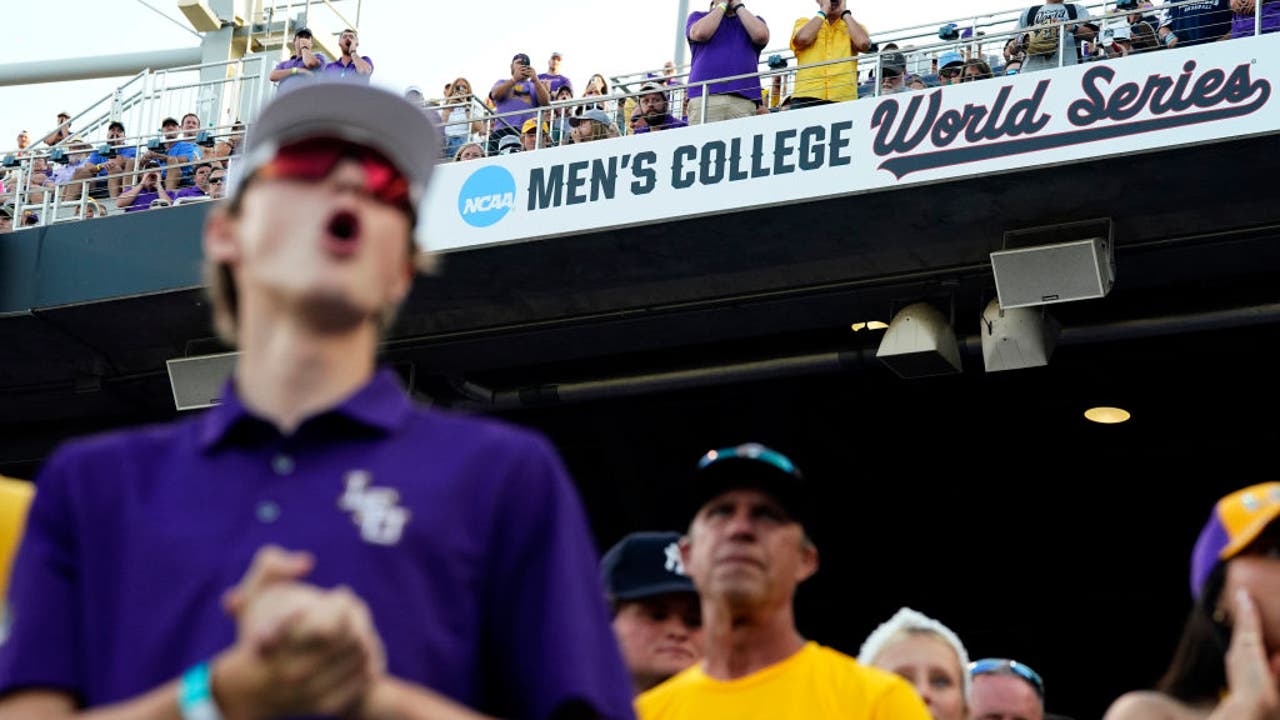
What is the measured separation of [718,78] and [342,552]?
1103 centimetres

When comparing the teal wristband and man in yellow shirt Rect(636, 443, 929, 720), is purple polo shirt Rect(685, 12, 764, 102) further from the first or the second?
the teal wristband

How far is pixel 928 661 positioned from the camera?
Answer: 5.39m

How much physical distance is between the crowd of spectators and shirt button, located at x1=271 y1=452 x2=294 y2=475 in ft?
28.6

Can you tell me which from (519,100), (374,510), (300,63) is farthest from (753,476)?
(300,63)

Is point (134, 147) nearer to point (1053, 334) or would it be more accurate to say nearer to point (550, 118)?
point (550, 118)

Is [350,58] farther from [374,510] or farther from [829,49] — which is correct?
[374,510]

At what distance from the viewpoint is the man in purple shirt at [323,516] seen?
1.91 m

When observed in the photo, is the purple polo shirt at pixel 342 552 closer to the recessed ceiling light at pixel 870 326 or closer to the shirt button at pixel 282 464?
the shirt button at pixel 282 464

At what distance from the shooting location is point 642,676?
497 cm

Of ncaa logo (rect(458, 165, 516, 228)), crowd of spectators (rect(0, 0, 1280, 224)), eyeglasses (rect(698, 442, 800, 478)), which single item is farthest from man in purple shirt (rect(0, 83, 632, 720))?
ncaa logo (rect(458, 165, 516, 228))

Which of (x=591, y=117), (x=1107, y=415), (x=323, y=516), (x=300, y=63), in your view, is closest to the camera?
(x=323, y=516)

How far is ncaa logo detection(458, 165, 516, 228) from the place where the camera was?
1312 centimetres

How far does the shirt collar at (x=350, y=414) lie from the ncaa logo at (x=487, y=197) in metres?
11.1

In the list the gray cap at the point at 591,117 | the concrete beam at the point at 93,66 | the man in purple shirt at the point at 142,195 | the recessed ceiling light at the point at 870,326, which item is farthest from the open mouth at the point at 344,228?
the concrete beam at the point at 93,66
